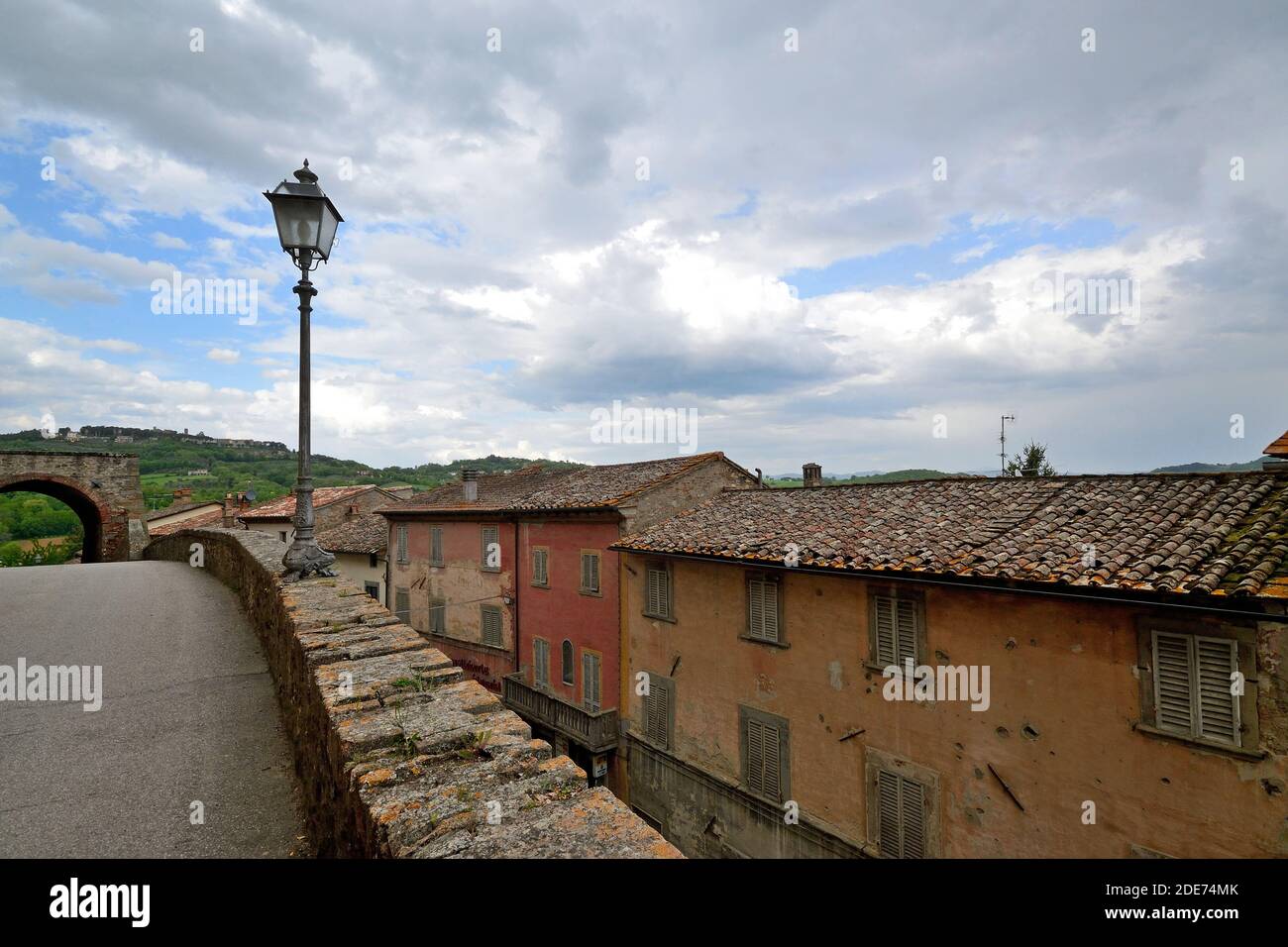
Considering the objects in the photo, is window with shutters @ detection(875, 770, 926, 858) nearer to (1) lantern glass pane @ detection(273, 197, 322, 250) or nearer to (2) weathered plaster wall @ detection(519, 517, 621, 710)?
(2) weathered plaster wall @ detection(519, 517, 621, 710)

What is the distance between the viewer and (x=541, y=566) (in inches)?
754

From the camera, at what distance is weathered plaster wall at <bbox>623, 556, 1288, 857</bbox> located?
263 inches

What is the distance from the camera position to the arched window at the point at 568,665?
59.0 ft

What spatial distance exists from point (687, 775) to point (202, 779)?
1202 cm

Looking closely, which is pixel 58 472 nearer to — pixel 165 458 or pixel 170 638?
pixel 170 638

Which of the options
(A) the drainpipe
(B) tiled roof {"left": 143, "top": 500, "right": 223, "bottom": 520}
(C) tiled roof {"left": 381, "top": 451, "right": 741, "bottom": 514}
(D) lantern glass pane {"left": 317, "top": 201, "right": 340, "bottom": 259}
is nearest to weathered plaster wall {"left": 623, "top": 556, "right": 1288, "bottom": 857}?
(C) tiled roof {"left": 381, "top": 451, "right": 741, "bottom": 514}

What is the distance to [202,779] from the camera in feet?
11.5

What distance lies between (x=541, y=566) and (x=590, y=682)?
4.17 metres

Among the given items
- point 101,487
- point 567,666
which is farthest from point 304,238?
point 101,487

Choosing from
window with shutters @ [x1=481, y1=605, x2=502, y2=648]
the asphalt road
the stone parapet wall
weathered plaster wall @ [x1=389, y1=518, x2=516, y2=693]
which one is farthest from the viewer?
window with shutters @ [x1=481, y1=605, x2=502, y2=648]

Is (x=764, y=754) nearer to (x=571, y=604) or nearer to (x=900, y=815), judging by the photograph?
(x=900, y=815)

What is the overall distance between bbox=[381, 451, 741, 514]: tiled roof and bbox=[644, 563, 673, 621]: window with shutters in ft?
7.53

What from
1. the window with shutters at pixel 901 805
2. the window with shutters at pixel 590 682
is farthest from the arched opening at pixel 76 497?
the window with shutters at pixel 901 805
